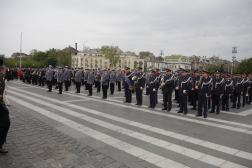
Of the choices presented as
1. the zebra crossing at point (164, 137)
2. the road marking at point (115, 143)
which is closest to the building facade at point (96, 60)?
the zebra crossing at point (164, 137)

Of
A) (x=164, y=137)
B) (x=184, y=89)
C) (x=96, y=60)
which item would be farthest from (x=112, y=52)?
(x=164, y=137)

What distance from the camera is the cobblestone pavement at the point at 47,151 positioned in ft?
13.5

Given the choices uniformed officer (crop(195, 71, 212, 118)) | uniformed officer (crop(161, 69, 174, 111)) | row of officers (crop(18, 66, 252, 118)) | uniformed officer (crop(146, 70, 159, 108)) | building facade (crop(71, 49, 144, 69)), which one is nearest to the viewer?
uniformed officer (crop(195, 71, 212, 118))

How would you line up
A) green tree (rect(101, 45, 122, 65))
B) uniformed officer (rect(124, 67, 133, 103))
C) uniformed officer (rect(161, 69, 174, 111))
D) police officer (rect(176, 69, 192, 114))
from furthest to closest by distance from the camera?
1. green tree (rect(101, 45, 122, 65))
2. uniformed officer (rect(124, 67, 133, 103))
3. uniformed officer (rect(161, 69, 174, 111))
4. police officer (rect(176, 69, 192, 114))

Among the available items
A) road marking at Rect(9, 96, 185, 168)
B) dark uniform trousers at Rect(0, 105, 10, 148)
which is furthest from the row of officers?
dark uniform trousers at Rect(0, 105, 10, 148)

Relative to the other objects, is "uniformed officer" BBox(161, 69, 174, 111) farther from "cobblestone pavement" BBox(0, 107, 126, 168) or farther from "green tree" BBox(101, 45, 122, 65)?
"green tree" BBox(101, 45, 122, 65)

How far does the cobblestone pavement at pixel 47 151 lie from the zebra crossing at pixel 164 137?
1.75 ft

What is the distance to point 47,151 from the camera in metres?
4.74

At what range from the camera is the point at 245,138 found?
608 centimetres

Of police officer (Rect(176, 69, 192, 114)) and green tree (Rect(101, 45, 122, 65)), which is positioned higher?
green tree (Rect(101, 45, 122, 65))

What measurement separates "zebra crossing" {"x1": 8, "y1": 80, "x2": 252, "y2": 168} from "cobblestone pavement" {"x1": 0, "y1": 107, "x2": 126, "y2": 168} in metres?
0.53

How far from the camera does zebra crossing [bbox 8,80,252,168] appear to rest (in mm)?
4461

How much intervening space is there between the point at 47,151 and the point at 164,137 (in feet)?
11.0

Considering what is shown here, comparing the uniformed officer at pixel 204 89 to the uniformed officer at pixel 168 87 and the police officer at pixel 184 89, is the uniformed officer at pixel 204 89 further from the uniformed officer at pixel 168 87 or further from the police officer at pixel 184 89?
the uniformed officer at pixel 168 87
